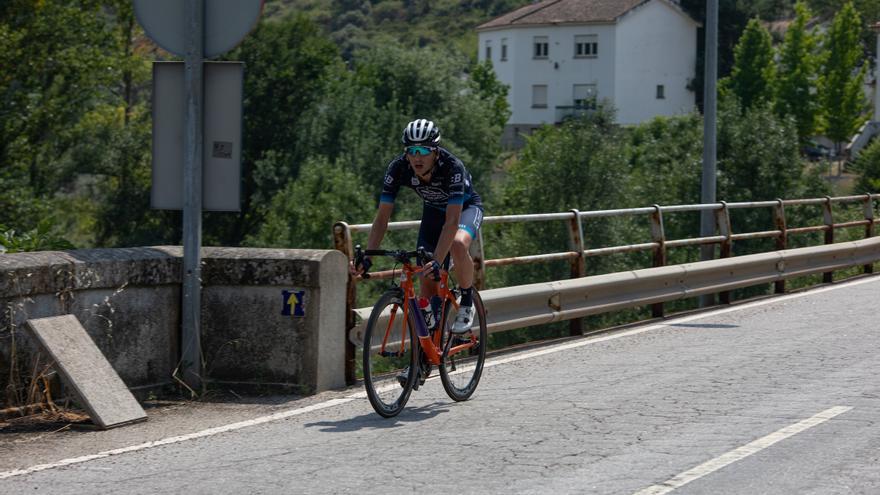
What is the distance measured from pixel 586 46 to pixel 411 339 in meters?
78.8

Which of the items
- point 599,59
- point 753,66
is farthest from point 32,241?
point 753,66

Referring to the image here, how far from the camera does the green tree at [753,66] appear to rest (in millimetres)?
81750

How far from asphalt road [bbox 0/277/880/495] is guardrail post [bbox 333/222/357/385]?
43cm

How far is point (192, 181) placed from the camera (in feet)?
29.1

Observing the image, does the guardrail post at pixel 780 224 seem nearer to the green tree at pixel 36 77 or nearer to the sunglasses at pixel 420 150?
the sunglasses at pixel 420 150

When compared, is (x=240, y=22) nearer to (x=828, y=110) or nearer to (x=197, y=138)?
(x=197, y=138)

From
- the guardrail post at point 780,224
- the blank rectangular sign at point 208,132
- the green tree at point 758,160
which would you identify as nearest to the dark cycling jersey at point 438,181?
the blank rectangular sign at point 208,132

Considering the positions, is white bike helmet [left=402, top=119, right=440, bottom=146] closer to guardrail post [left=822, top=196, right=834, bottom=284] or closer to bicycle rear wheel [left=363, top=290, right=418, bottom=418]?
bicycle rear wheel [left=363, top=290, right=418, bottom=418]

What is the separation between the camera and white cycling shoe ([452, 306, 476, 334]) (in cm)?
864

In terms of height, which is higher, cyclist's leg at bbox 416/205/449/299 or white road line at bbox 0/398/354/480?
cyclist's leg at bbox 416/205/449/299

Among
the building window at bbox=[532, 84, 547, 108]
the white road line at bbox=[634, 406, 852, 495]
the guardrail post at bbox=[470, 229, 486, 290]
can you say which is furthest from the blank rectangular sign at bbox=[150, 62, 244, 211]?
the building window at bbox=[532, 84, 547, 108]

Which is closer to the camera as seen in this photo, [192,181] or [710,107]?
[192,181]

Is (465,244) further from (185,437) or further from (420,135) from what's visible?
(185,437)

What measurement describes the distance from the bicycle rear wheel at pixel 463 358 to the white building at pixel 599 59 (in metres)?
74.8
